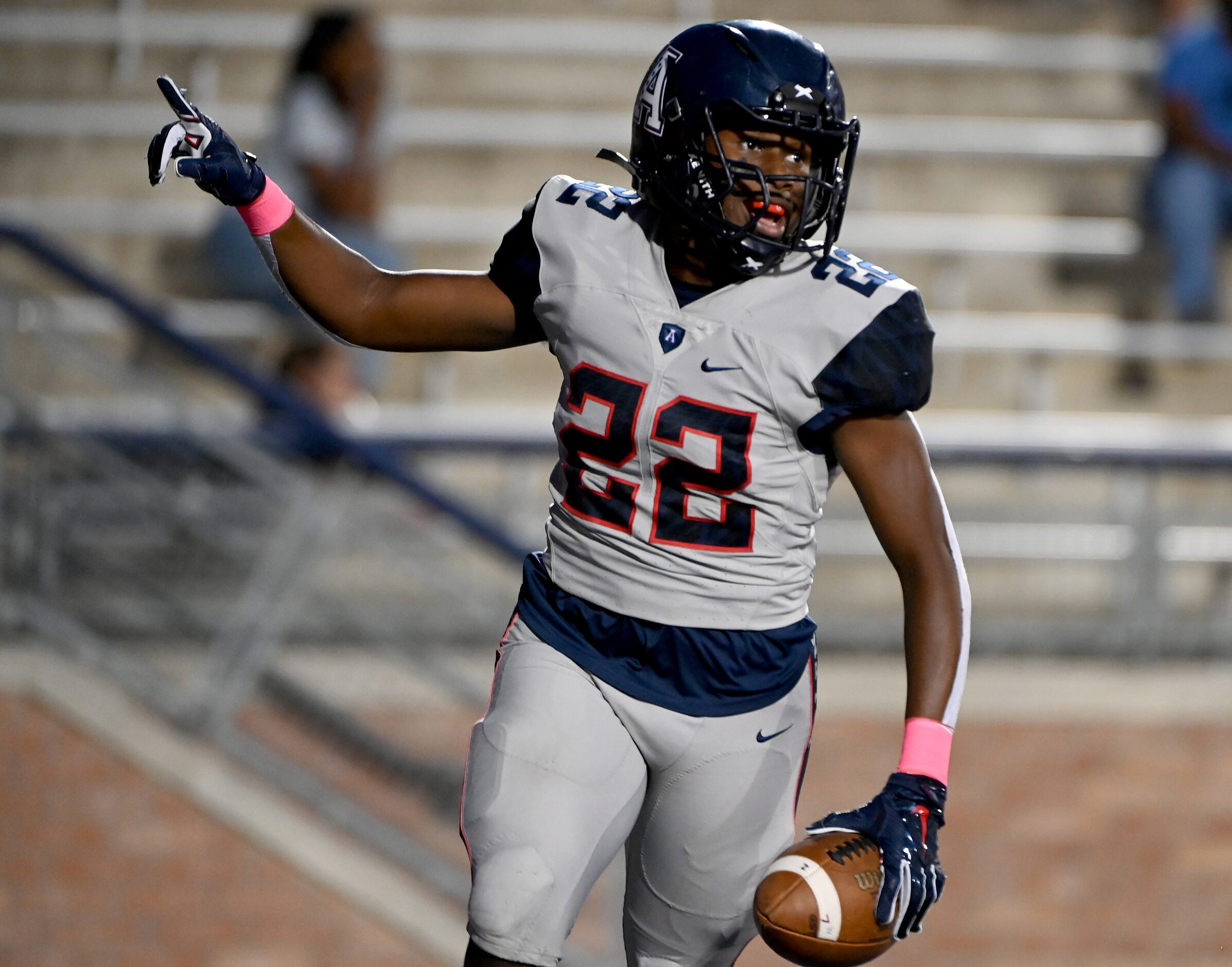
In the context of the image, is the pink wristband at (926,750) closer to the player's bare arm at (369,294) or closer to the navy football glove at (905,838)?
the navy football glove at (905,838)

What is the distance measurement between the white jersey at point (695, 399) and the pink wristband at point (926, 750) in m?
0.29

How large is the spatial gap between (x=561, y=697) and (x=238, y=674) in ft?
7.39

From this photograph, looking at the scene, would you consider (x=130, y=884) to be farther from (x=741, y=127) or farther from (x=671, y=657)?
(x=741, y=127)

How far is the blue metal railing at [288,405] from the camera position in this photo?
14.4 feet

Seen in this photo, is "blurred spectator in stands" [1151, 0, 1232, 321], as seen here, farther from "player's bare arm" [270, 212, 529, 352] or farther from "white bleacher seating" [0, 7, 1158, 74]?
"player's bare arm" [270, 212, 529, 352]

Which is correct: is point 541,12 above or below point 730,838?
above

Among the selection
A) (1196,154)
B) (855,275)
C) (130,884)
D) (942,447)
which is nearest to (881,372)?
(855,275)

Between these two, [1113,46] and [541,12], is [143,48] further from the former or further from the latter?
[1113,46]

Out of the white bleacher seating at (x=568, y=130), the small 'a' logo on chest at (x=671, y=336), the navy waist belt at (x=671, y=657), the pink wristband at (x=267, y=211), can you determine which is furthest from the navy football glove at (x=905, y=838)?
the white bleacher seating at (x=568, y=130)

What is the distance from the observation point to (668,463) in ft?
8.06

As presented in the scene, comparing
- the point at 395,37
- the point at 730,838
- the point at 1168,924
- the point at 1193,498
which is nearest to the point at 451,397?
the point at 395,37

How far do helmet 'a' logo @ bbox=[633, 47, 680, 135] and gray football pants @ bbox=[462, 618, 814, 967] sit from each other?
785 millimetres

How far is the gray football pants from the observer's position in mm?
2371

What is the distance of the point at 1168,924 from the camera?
17.8 feet
